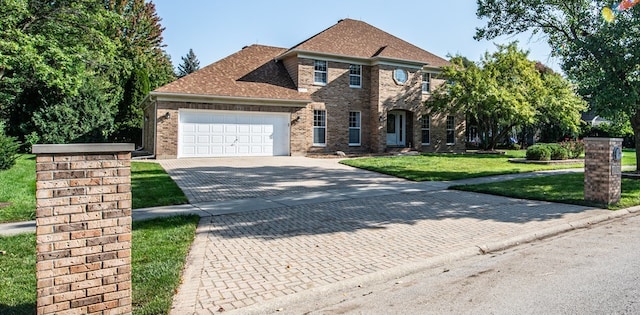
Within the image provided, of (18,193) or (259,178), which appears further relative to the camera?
(259,178)

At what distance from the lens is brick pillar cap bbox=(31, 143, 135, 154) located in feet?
11.0

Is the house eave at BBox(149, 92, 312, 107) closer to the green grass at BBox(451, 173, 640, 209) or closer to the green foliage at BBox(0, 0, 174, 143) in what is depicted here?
the green foliage at BBox(0, 0, 174, 143)

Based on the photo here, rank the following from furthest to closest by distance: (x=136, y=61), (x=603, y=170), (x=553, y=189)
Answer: (x=136, y=61) → (x=553, y=189) → (x=603, y=170)

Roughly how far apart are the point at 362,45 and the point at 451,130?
28.2ft

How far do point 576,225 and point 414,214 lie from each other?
2.96 meters

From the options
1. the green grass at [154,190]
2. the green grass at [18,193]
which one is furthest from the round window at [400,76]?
the green grass at [18,193]

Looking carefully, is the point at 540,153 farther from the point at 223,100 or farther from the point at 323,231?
the point at 323,231

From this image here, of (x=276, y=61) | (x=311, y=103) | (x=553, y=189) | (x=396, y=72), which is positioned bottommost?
(x=553, y=189)

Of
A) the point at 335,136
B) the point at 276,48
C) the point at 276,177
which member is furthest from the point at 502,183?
the point at 276,48

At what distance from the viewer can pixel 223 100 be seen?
2080 centimetres

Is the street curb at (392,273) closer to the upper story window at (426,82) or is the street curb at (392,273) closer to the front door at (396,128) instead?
the front door at (396,128)

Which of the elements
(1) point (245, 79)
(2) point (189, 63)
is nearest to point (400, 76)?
(1) point (245, 79)

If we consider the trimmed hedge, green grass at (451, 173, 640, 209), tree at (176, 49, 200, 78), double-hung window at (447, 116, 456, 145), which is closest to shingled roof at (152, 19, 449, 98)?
double-hung window at (447, 116, 456, 145)

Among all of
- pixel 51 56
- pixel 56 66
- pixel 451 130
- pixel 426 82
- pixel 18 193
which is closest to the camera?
pixel 18 193
